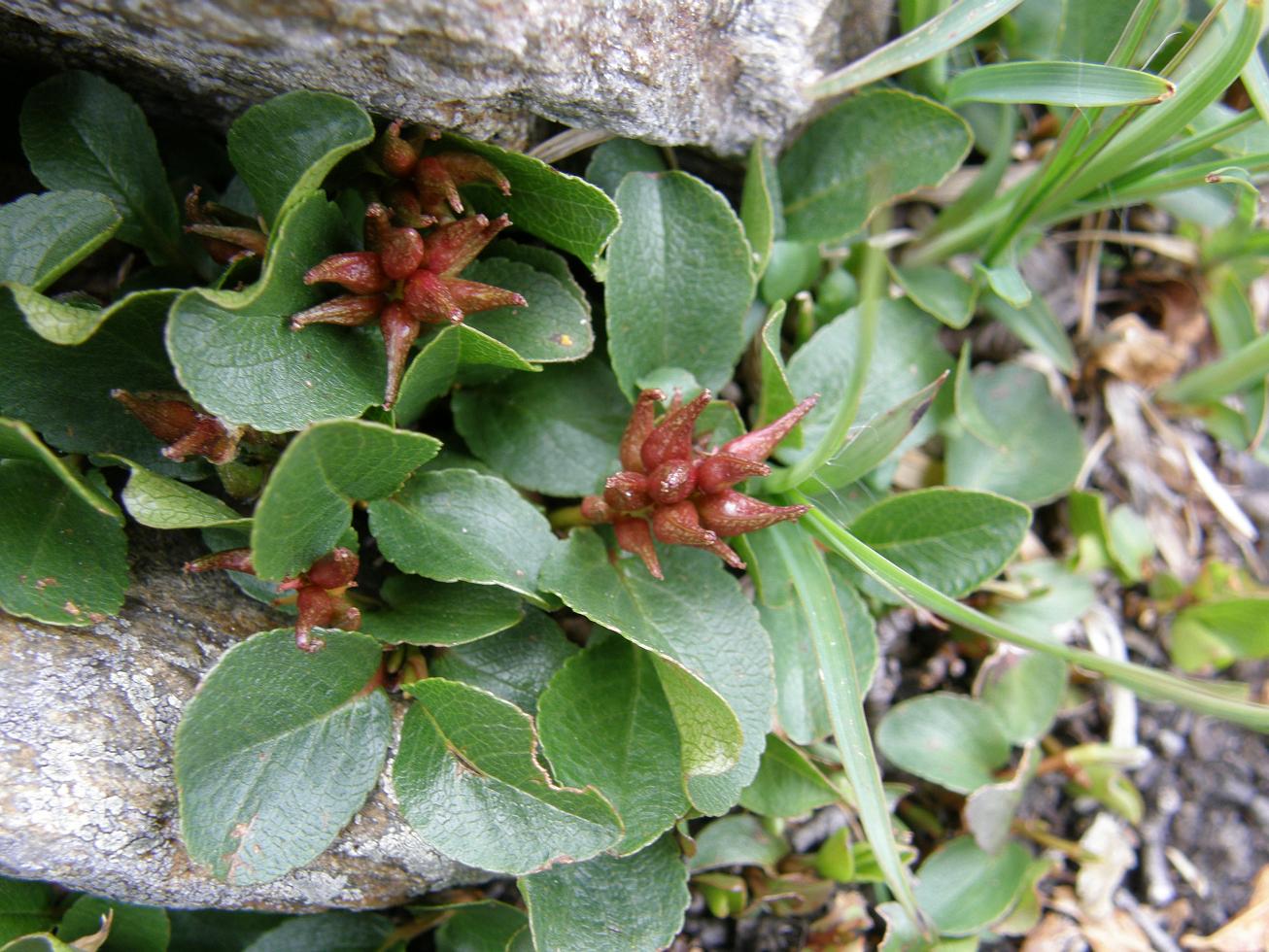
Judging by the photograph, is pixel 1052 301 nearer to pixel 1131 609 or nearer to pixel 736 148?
pixel 1131 609

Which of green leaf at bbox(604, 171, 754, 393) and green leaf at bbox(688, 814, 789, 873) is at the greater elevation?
green leaf at bbox(604, 171, 754, 393)

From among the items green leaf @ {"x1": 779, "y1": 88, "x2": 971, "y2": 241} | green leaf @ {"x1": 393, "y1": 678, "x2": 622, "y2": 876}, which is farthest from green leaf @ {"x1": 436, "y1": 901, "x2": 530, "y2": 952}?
green leaf @ {"x1": 779, "y1": 88, "x2": 971, "y2": 241}

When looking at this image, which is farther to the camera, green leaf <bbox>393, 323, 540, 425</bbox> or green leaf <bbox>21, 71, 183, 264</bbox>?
green leaf <bbox>21, 71, 183, 264</bbox>

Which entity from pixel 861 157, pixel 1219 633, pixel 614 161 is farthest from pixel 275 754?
pixel 1219 633

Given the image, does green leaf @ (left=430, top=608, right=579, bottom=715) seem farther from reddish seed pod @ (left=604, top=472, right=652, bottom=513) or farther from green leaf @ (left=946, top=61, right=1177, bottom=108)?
green leaf @ (left=946, top=61, right=1177, bottom=108)

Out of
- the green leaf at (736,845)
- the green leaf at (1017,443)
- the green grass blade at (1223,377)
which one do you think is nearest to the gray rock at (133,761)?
the green leaf at (736,845)

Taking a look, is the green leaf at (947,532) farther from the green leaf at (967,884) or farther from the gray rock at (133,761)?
the gray rock at (133,761)
